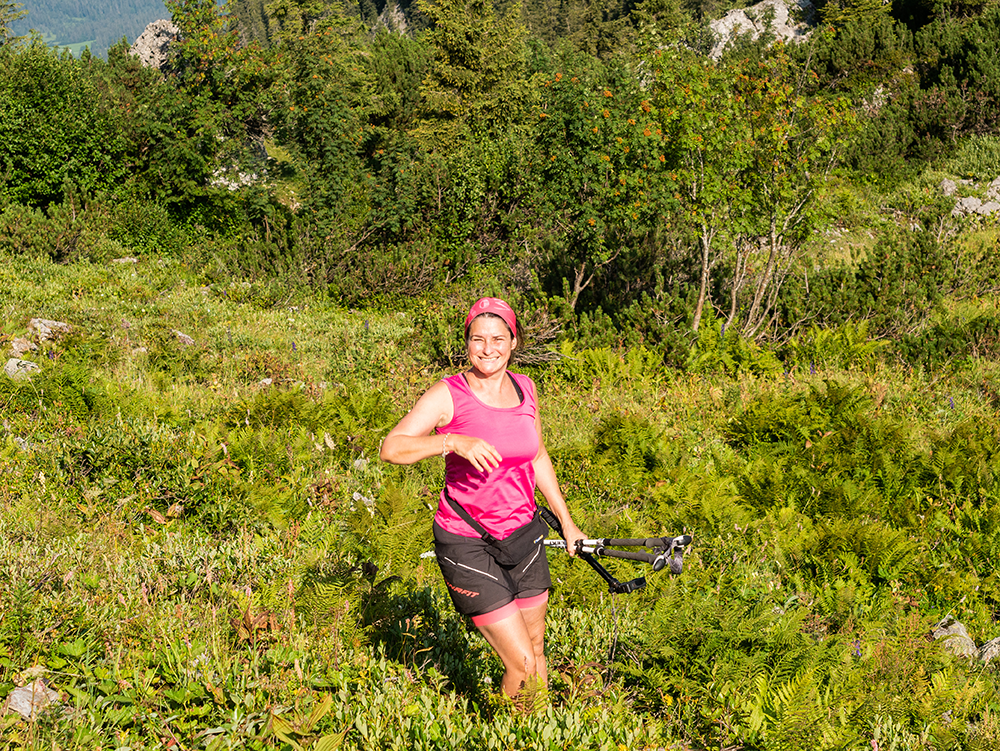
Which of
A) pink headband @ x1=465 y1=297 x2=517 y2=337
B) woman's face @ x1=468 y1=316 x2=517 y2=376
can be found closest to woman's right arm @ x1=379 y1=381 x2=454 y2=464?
woman's face @ x1=468 y1=316 x2=517 y2=376

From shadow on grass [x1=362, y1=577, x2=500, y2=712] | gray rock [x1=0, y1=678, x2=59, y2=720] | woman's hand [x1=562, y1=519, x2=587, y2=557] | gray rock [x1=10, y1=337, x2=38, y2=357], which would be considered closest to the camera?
gray rock [x1=0, y1=678, x2=59, y2=720]

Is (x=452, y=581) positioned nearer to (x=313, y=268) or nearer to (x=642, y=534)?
(x=642, y=534)

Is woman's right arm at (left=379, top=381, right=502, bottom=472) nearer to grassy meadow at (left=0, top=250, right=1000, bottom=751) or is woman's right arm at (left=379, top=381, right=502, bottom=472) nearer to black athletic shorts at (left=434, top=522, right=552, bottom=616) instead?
black athletic shorts at (left=434, top=522, right=552, bottom=616)

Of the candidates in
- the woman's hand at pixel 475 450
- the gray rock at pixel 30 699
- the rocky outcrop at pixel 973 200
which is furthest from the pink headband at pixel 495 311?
the rocky outcrop at pixel 973 200

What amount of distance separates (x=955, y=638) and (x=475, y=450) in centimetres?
363

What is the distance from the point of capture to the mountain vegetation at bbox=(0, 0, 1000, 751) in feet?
10.6

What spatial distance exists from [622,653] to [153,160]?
49.9ft

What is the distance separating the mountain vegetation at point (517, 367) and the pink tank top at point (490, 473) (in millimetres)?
699

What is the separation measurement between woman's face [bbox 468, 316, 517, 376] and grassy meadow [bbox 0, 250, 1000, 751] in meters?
Answer: 1.28

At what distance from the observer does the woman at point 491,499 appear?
2797mm

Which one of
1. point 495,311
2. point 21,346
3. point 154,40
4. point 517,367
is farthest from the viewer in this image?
point 154,40

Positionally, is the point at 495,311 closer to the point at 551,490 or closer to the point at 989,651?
the point at 551,490

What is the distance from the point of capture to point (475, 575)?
110 inches

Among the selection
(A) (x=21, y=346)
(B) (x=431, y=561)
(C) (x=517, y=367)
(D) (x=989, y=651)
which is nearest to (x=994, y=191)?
(C) (x=517, y=367)
